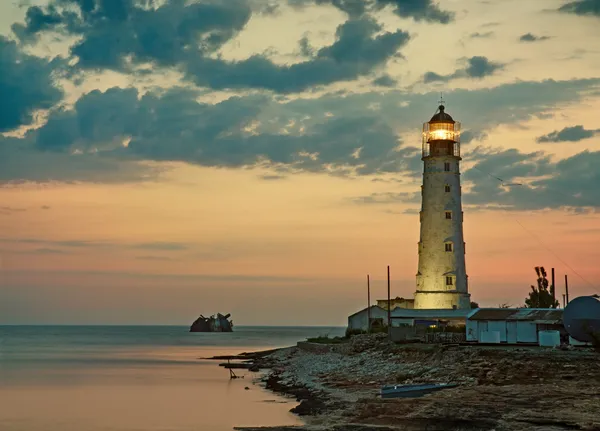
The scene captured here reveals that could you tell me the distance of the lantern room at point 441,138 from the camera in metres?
70.4

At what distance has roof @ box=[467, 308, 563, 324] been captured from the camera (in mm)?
55281

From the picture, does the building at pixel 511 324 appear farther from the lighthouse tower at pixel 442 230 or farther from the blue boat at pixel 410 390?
the blue boat at pixel 410 390

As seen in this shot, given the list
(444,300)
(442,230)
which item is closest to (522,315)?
(444,300)

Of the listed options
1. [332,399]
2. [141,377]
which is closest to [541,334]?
[332,399]

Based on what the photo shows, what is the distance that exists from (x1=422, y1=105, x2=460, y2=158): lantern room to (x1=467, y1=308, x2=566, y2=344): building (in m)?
16.4

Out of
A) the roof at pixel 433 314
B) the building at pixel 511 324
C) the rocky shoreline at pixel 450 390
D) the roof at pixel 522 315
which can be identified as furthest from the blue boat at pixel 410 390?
the roof at pixel 433 314

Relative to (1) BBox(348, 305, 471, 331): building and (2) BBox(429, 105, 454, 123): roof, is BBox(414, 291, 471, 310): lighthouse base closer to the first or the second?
(1) BBox(348, 305, 471, 331): building

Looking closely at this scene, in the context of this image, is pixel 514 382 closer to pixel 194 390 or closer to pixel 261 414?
pixel 261 414

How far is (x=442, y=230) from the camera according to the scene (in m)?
68.5

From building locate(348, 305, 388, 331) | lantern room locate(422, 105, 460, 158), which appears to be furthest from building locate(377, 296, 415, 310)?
lantern room locate(422, 105, 460, 158)

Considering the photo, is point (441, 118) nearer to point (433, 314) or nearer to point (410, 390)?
point (433, 314)

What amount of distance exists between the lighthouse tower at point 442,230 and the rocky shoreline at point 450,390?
924 cm

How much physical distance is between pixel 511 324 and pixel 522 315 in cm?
104

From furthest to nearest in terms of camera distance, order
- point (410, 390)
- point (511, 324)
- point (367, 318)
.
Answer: point (367, 318) < point (511, 324) < point (410, 390)
